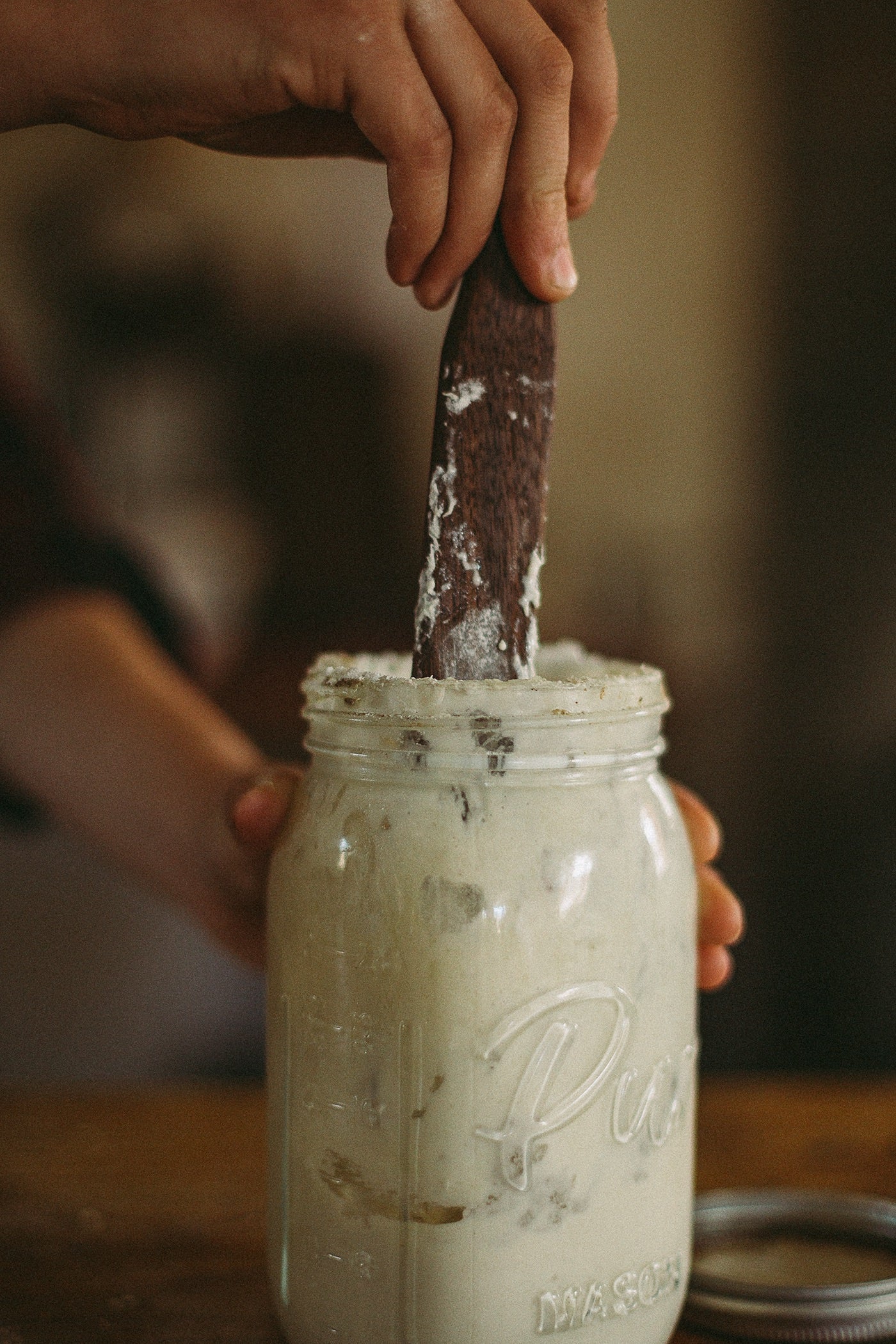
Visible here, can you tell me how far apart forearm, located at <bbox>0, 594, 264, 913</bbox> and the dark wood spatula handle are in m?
0.42

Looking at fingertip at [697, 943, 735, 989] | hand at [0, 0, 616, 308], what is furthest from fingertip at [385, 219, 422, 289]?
fingertip at [697, 943, 735, 989]

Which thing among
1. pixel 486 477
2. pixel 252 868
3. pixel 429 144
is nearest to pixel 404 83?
pixel 429 144

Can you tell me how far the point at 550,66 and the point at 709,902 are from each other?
18.6 inches

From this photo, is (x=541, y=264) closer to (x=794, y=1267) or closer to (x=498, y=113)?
(x=498, y=113)

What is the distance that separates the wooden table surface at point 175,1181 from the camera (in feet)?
2.19

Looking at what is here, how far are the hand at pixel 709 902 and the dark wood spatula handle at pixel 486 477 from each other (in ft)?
0.64

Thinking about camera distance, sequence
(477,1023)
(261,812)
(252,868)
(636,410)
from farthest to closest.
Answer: (636,410) < (252,868) < (261,812) < (477,1023)

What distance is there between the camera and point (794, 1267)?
28.5 inches

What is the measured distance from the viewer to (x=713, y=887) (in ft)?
2.45

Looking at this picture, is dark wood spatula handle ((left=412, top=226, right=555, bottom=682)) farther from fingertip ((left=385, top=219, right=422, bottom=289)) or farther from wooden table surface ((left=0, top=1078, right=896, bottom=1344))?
wooden table surface ((left=0, top=1078, right=896, bottom=1344))

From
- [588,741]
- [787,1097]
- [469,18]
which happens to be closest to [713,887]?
[588,741]

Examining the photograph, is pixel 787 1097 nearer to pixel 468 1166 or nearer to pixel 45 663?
pixel 468 1166

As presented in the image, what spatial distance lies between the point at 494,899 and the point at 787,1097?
1.77 feet

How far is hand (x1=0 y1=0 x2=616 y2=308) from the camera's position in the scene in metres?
0.56
